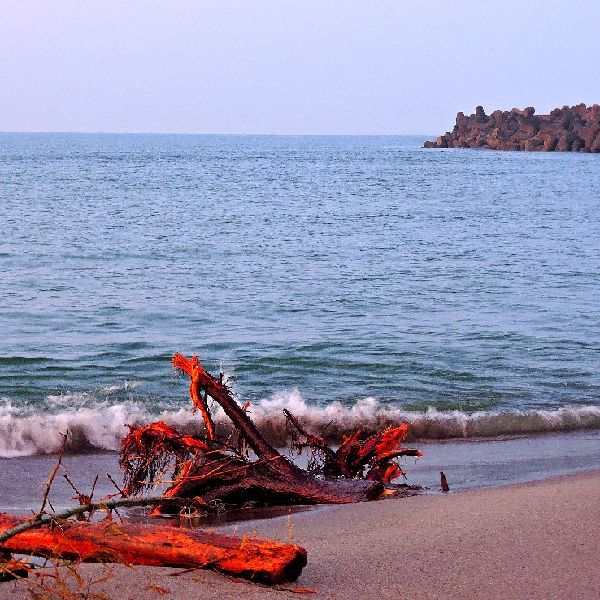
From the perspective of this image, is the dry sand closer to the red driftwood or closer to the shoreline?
the red driftwood

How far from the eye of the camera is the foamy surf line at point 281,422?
29.0 feet

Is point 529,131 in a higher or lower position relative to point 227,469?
higher

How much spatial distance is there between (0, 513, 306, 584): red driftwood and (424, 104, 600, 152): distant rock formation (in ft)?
472

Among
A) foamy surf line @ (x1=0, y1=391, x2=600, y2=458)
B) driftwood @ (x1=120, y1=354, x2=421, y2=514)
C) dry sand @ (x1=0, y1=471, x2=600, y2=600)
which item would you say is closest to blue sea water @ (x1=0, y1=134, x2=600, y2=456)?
foamy surf line @ (x1=0, y1=391, x2=600, y2=458)

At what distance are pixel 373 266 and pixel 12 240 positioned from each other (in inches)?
424

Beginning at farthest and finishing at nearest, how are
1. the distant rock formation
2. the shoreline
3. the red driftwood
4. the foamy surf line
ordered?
1. the distant rock formation
2. the foamy surf line
3. the shoreline
4. the red driftwood

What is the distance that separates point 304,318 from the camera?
52.0 ft

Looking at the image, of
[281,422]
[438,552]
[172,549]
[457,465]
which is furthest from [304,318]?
[172,549]

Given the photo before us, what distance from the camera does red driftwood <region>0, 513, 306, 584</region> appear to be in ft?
12.4

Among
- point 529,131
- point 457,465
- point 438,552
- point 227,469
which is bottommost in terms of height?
point 457,465

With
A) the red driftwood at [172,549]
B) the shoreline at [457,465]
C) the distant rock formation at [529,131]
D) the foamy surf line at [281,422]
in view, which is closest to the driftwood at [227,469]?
the shoreline at [457,465]

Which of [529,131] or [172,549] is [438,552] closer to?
[172,549]

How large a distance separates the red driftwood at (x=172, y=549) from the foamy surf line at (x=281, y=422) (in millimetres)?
4799

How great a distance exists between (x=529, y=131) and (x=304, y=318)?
14944 cm
